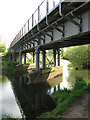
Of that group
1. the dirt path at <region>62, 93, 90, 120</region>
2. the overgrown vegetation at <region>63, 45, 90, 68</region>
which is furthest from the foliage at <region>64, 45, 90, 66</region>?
the dirt path at <region>62, 93, 90, 120</region>

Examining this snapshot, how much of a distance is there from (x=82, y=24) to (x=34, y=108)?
Result: 723 cm

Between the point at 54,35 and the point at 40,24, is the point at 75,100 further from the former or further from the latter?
the point at 40,24

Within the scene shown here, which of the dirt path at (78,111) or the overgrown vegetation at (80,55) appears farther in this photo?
the overgrown vegetation at (80,55)

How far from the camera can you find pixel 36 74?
18.5 metres

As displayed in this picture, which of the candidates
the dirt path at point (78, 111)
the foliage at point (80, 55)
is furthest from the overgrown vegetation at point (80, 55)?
the dirt path at point (78, 111)

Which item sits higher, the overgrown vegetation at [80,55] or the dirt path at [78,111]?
the overgrown vegetation at [80,55]

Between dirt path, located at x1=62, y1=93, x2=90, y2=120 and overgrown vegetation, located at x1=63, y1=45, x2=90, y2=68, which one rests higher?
overgrown vegetation, located at x1=63, y1=45, x2=90, y2=68

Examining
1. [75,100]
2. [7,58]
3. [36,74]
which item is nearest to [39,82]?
[36,74]

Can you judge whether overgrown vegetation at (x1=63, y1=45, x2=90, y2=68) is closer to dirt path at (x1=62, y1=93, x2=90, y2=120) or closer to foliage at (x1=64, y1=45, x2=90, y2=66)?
foliage at (x1=64, y1=45, x2=90, y2=66)

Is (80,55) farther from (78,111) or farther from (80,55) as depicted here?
(78,111)

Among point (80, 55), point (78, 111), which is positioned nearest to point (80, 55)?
point (80, 55)

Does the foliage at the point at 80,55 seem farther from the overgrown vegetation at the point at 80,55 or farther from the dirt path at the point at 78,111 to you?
the dirt path at the point at 78,111

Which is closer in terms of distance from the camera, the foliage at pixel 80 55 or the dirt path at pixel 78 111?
the dirt path at pixel 78 111

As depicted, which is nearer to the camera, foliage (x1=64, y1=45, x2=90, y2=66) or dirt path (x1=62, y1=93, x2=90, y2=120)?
dirt path (x1=62, y1=93, x2=90, y2=120)
